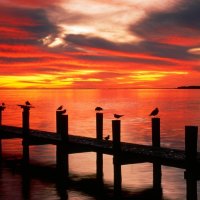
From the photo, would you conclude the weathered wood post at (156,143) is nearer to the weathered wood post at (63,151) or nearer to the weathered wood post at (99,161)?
the weathered wood post at (99,161)

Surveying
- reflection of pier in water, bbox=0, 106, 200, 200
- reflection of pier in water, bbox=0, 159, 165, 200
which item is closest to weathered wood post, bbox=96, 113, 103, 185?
reflection of pier in water, bbox=0, 106, 200, 200

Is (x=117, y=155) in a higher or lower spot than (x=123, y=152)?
lower

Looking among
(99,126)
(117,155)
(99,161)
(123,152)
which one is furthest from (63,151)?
(123,152)

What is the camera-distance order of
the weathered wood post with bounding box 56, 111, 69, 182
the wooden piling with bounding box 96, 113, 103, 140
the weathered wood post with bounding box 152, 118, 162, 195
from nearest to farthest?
1. the weathered wood post with bounding box 152, 118, 162, 195
2. the weathered wood post with bounding box 56, 111, 69, 182
3. the wooden piling with bounding box 96, 113, 103, 140

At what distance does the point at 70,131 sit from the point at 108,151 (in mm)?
36278

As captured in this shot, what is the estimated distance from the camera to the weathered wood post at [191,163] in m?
15.7

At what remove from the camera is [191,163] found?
15.8 m

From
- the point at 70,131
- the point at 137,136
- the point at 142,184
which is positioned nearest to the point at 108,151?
the point at 142,184

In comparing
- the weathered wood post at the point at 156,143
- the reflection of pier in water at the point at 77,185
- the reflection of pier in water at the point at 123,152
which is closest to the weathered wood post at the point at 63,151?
the reflection of pier in water at the point at 123,152

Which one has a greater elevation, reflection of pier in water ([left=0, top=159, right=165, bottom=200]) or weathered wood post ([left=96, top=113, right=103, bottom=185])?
weathered wood post ([left=96, top=113, right=103, bottom=185])

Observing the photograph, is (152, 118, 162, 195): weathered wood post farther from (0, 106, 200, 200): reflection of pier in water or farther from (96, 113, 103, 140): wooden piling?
(96, 113, 103, 140): wooden piling

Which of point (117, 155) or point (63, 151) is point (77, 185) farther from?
point (117, 155)

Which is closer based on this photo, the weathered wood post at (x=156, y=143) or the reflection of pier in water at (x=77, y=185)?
the reflection of pier in water at (x=77, y=185)

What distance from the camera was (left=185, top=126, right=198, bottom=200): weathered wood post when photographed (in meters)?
15.7
